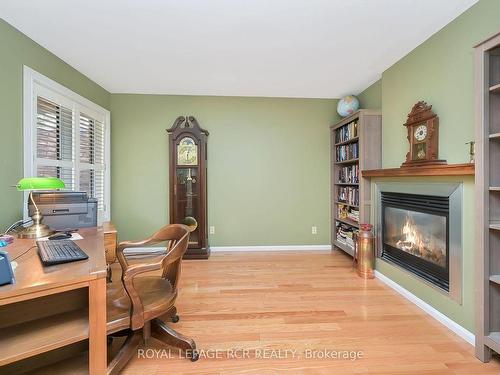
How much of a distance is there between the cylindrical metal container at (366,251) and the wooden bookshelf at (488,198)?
1.23 m

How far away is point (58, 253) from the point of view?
50.9 inches

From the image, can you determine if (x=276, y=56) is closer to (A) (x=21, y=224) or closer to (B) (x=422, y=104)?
(B) (x=422, y=104)

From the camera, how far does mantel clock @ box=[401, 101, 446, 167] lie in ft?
6.70

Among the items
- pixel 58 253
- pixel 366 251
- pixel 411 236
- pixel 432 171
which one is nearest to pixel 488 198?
pixel 432 171

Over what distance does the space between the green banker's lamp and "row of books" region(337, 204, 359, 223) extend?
3134 millimetres

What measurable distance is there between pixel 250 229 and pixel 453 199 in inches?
97.6

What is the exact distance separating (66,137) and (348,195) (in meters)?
3.47

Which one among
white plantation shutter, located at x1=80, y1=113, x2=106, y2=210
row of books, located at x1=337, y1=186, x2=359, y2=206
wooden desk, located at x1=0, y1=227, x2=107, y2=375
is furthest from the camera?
row of books, located at x1=337, y1=186, x2=359, y2=206

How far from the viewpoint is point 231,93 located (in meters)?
3.51

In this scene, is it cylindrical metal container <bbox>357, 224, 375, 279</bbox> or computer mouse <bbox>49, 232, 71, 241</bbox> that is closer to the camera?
computer mouse <bbox>49, 232, 71, 241</bbox>

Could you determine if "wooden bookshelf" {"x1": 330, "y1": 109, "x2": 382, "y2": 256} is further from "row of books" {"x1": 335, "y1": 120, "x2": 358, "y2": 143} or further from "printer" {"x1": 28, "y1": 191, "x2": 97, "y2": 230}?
"printer" {"x1": 28, "y1": 191, "x2": 97, "y2": 230}

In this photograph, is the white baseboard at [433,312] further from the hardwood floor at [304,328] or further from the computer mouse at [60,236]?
the computer mouse at [60,236]

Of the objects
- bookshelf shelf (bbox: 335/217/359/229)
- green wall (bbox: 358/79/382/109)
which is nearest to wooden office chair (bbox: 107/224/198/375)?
bookshelf shelf (bbox: 335/217/359/229)

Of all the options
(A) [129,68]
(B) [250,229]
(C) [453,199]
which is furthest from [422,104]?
(A) [129,68]
